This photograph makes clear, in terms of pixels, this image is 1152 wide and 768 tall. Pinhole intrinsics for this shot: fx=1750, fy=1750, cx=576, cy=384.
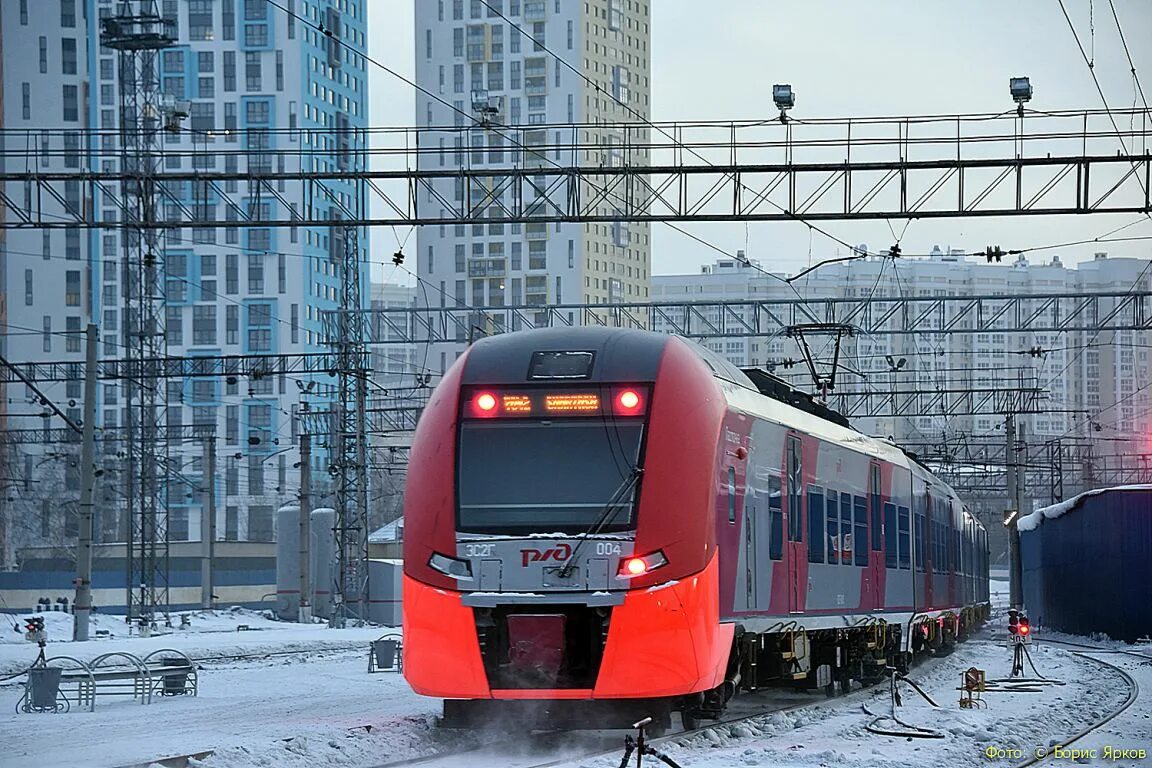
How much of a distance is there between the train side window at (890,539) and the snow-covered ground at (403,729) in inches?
73.0

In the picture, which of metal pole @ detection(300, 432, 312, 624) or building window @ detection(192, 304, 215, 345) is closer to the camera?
metal pole @ detection(300, 432, 312, 624)

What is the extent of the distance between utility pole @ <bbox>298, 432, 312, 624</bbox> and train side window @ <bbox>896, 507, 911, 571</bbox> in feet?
74.3

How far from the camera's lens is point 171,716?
62.4ft

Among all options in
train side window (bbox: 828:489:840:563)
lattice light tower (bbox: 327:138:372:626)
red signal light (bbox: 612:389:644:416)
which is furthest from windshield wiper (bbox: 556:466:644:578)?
lattice light tower (bbox: 327:138:372:626)

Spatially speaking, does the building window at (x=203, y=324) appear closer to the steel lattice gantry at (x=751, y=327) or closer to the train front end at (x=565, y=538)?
the steel lattice gantry at (x=751, y=327)

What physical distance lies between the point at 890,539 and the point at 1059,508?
27.6 metres

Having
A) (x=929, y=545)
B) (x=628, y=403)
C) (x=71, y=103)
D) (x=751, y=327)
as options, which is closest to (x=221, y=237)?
(x=71, y=103)

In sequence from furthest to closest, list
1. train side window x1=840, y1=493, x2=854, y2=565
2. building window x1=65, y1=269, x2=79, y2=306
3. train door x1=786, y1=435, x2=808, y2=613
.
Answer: building window x1=65, y1=269, x2=79, y2=306 < train side window x1=840, y1=493, x2=854, y2=565 < train door x1=786, y1=435, x2=808, y2=613

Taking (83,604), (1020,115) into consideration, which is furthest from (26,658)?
(1020,115)

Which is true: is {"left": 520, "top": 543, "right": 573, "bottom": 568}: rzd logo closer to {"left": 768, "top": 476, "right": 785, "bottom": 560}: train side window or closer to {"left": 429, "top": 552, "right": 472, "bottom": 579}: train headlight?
{"left": 429, "top": 552, "right": 472, "bottom": 579}: train headlight

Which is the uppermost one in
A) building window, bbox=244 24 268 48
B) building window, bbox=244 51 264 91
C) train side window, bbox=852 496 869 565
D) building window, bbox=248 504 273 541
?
building window, bbox=244 24 268 48

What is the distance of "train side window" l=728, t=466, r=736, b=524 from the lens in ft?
51.9

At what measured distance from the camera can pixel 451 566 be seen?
14586 mm

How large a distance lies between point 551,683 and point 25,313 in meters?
104
